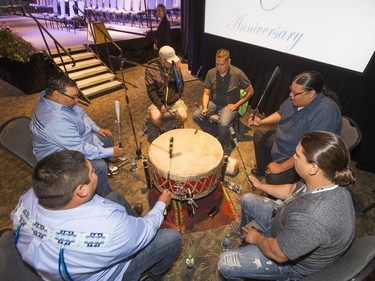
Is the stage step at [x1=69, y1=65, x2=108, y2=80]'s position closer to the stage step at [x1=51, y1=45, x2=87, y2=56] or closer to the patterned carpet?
the stage step at [x1=51, y1=45, x2=87, y2=56]

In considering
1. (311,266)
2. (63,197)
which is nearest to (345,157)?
(311,266)

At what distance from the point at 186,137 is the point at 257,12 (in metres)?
3.25

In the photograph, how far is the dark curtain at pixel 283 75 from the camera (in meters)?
3.37

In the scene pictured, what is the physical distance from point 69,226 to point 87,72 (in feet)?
18.6

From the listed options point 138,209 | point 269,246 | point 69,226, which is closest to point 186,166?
point 138,209

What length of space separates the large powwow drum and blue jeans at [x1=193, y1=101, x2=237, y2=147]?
96 centimetres

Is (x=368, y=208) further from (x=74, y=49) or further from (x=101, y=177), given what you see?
(x=74, y=49)

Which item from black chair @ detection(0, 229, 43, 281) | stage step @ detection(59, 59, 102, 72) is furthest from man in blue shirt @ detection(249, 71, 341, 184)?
stage step @ detection(59, 59, 102, 72)

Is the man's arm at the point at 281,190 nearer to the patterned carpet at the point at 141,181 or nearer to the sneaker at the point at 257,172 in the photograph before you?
the patterned carpet at the point at 141,181

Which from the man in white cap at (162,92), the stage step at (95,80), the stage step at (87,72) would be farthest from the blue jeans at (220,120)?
the stage step at (87,72)

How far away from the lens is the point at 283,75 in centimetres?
431

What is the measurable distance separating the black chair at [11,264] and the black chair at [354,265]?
5.36 ft

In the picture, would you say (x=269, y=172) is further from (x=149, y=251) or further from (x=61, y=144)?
(x=61, y=144)

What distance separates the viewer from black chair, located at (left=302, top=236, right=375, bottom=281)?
1.04 meters
